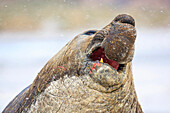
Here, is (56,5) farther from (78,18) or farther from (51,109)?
(51,109)

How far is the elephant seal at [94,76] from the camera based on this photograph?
1.34 metres

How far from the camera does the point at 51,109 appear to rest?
1.56 metres

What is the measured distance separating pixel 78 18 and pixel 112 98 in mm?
9634

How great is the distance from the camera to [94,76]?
1.39 metres

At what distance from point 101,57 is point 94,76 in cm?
11

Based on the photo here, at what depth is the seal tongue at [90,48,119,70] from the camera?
1.43 meters

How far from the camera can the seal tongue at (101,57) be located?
1426 mm

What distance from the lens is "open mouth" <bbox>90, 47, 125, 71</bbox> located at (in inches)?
56.1

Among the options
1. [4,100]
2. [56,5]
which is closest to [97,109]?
[4,100]

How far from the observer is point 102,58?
144 centimetres

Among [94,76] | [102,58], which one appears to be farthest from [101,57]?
[94,76]

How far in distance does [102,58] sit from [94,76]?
11 centimetres

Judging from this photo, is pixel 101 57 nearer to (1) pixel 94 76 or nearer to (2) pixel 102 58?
(2) pixel 102 58

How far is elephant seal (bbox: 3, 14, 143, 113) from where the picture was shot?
134 cm
